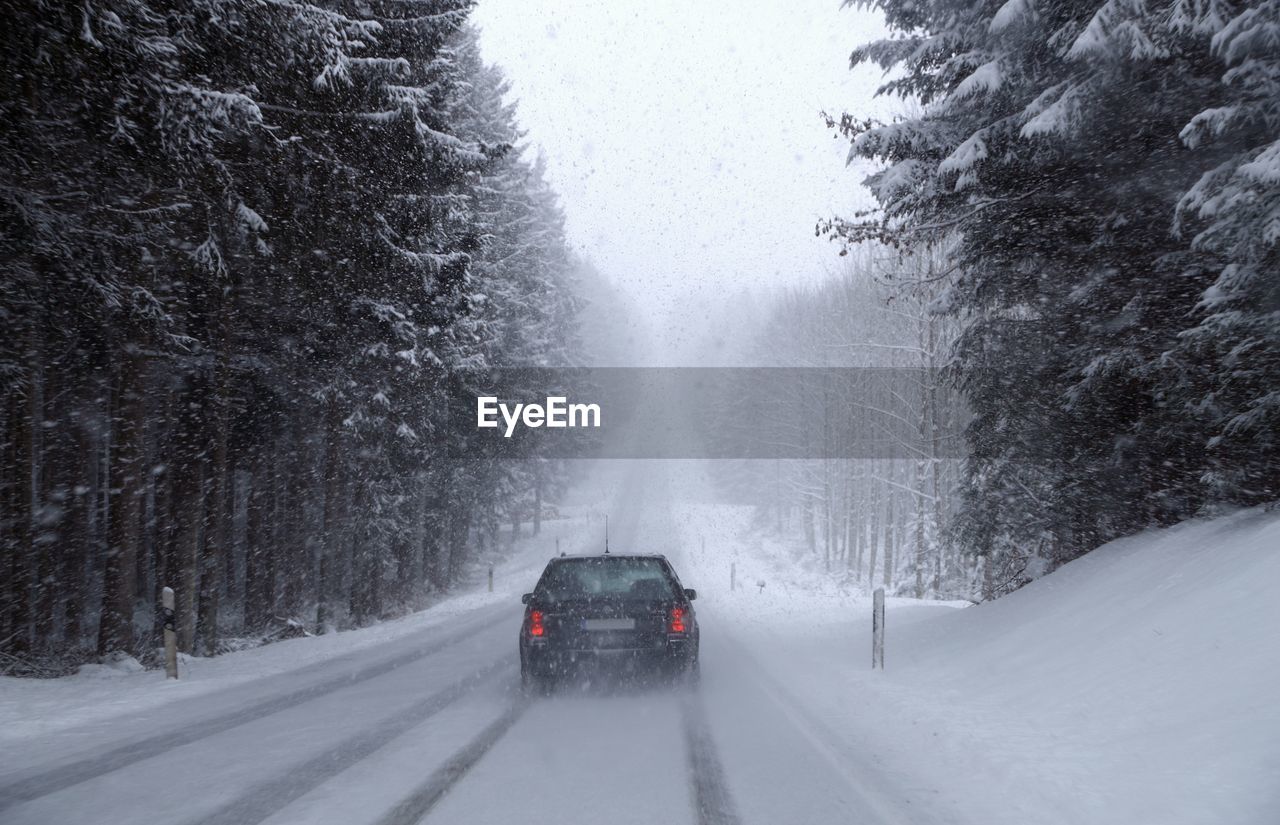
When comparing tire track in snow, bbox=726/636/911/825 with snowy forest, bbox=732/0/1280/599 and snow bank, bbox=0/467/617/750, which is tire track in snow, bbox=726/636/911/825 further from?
snow bank, bbox=0/467/617/750

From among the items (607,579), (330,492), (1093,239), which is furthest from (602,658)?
(330,492)

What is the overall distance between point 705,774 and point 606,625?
347 cm

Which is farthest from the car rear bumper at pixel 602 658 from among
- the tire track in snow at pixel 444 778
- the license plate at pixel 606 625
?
the tire track in snow at pixel 444 778

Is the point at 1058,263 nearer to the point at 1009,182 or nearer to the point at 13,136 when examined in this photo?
the point at 1009,182

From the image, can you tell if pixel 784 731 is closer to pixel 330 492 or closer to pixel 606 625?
pixel 606 625

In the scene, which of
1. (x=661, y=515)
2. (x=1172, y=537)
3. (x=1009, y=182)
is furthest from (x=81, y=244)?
(x=661, y=515)

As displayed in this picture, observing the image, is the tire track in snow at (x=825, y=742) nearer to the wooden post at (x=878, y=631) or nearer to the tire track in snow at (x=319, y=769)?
the wooden post at (x=878, y=631)

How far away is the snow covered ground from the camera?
5.57 metres

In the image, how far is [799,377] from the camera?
48094mm

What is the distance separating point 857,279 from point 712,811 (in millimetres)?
35556

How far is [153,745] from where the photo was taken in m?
7.84

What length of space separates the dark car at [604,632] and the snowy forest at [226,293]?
650 centimetres

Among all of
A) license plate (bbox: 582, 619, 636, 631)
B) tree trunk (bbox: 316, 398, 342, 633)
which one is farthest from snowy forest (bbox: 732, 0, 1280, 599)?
tree trunk (bbox: 316, 398, 342, 633)

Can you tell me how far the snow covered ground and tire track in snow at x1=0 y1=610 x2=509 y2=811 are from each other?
0.04 meters
